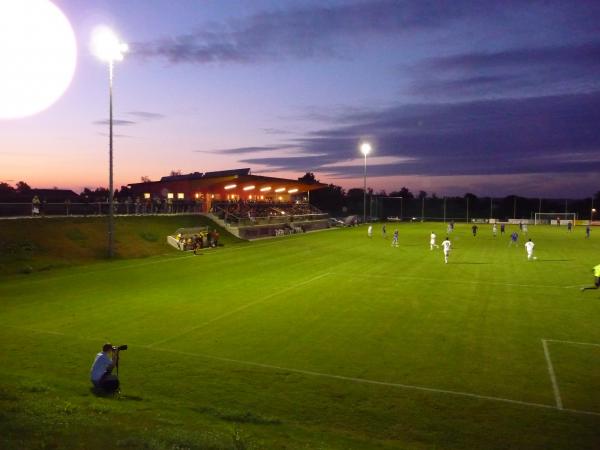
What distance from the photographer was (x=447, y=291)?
22.6 metres

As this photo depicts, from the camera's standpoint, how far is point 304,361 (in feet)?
42.1

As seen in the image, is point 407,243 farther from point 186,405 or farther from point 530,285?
point 186,405

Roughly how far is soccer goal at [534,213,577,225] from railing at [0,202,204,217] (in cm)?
6681

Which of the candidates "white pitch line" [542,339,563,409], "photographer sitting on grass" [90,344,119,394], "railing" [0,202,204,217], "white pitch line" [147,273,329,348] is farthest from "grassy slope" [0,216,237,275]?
"white pitch line" [542,339,563,409]

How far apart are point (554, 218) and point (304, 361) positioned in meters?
101

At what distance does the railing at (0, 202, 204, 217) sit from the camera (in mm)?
35737

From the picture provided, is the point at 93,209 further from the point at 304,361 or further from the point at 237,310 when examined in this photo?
the point at 304,361

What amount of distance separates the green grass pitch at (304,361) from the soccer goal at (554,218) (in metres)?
69.9

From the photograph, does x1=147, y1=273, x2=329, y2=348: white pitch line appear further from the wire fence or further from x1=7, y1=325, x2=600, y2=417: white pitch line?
the wire fence

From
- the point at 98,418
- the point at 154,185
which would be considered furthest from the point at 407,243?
the point at 98,418

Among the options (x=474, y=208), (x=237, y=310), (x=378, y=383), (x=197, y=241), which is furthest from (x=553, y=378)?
(x=474, y=208)

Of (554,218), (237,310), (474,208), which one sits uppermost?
(474,208)

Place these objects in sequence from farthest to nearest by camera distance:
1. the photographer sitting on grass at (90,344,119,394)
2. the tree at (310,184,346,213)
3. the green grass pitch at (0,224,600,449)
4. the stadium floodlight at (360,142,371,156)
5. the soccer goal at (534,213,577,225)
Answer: the tree at (310,184,346,213), the soccer goal at (534,213,577,225), the stadium floodlight at (360,142,371,156), the photographer sitting on grass at (90,344,119,394), the green grass pitch at (0,224,600,449)

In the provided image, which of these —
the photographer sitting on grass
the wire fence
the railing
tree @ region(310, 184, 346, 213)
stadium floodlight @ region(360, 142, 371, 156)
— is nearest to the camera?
the photographer sitting on grass
